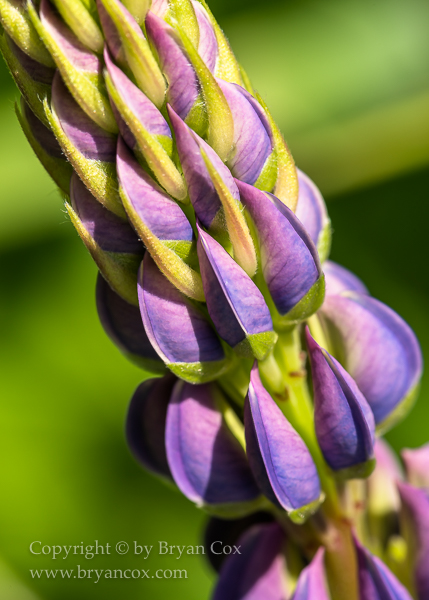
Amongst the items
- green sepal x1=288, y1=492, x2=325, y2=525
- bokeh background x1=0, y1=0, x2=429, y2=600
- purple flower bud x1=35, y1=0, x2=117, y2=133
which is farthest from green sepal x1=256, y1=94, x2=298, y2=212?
bokeh background x1=0, y1=0, x2=429, y2=600

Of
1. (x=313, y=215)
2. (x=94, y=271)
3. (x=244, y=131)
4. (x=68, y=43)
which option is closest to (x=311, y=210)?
(x=313, y=215)

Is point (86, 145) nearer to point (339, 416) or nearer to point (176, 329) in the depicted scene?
point (176, 329)

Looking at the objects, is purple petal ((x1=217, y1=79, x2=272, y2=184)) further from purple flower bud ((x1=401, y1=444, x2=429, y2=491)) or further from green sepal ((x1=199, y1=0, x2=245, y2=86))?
purple flower bud ((x1=401, y1=444, x2=429, y2=491))

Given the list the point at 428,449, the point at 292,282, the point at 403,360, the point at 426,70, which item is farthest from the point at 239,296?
Result: the point at 426,70

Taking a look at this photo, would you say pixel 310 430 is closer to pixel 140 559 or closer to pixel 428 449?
pixel 428 449

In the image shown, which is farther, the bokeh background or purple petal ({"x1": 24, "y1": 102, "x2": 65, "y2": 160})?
the bokeh background

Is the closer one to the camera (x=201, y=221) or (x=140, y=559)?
(x=201, y=221)
